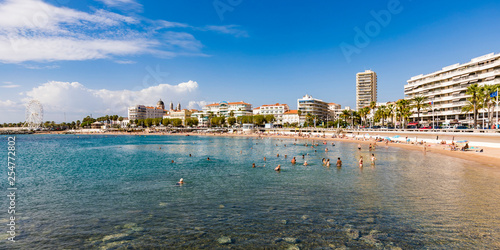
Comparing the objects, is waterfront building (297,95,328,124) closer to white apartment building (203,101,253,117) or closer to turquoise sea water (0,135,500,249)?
white apartment building (203,101,253,117)

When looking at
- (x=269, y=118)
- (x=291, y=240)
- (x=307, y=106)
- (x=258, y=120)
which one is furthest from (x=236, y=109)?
(x=291, y=240)

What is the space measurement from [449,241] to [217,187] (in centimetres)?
1564

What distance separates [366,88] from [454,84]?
105 metres

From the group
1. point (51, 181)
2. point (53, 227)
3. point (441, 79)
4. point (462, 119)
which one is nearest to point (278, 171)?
point (53, 227)

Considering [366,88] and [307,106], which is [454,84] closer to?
[307,106]

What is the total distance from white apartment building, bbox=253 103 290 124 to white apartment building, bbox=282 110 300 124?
361cm

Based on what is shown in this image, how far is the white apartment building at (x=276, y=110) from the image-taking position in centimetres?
17825

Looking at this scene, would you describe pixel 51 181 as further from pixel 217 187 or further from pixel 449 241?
pixel 449 241

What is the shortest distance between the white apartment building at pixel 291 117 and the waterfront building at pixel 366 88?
4897cm

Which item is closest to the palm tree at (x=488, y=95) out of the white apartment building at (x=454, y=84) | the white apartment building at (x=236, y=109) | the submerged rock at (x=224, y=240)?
the white apartment building at (x=454, y=84)

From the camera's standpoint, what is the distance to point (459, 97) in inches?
3076

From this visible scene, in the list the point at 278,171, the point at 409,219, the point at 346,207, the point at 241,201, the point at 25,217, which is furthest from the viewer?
the point at 278,171

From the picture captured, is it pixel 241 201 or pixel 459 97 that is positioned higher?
pixel 459 97

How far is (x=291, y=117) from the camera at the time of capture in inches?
6727
